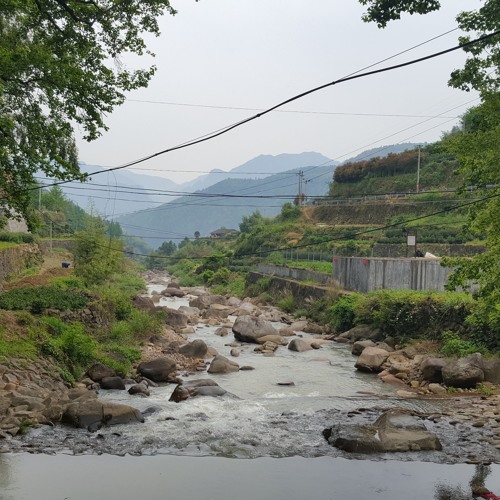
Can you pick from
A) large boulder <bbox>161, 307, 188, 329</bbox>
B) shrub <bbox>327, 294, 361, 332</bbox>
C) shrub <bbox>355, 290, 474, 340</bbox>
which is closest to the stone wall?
shrub <bbox>327, 294, 361, 332</bbox>

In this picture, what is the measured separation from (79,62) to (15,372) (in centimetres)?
808

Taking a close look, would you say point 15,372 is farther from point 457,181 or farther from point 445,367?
point 457,181

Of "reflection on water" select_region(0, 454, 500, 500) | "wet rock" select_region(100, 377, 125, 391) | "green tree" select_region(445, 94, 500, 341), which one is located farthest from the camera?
"wet rock" select_region(100, 377, 125, 391)

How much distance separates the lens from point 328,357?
23938 mm

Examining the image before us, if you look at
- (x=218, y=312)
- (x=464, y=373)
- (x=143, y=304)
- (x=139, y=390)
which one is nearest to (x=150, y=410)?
(x=139, y=390)

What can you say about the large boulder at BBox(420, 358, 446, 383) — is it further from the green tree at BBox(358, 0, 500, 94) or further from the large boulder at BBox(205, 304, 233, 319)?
the large boulder at BBox(205, 304, 233, 319)

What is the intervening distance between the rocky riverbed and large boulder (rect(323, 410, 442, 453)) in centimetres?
15

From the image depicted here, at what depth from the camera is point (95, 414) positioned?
12.9 meters

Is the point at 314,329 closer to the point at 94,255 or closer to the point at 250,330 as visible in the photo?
the point at 250,330

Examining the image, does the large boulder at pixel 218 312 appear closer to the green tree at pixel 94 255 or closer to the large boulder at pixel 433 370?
the green tree at pixel 94 255

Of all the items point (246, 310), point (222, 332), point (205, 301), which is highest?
point (205, 301)

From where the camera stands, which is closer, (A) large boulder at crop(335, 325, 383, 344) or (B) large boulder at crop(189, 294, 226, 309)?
(A) large boulder at crop(335, 325, 383, 344)

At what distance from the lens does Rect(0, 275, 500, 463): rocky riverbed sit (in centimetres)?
1184

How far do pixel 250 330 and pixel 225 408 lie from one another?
43.4 feet
